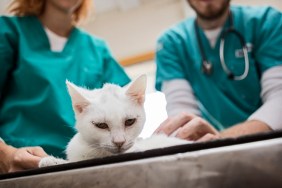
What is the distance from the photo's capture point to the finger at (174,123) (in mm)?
393

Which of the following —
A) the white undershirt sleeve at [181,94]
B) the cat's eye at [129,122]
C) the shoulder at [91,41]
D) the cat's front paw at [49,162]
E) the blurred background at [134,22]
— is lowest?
the blurred background at [134,22]

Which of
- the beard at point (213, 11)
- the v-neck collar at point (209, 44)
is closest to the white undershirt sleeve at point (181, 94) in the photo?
the v-neck collar at point (209, 44)

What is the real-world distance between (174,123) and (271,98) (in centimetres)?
29

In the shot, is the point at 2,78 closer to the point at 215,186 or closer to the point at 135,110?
the point at 135,110

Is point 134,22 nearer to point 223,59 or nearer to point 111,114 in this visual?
point 223,59

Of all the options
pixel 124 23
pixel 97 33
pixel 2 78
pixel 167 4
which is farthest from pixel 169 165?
pixel 167 4

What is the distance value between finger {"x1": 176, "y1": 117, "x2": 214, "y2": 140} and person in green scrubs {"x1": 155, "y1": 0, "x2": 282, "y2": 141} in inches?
7.9

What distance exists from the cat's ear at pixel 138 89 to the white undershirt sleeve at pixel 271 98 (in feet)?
0.76

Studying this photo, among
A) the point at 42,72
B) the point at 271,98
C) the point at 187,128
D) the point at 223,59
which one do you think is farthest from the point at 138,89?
the point at 223,59

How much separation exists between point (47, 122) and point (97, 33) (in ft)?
3.03

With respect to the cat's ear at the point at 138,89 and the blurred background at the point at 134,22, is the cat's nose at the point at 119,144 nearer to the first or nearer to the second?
the cat's ear at the point at 138,89

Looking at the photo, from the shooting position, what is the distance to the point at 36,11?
2.28 ft

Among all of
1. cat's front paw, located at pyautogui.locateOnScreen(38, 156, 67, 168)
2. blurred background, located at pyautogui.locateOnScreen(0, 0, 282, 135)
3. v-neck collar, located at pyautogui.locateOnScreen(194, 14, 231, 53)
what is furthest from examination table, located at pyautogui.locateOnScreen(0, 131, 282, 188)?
blurred background, located at pyautogui.locateOnScreen(0, 0, 282, 135)

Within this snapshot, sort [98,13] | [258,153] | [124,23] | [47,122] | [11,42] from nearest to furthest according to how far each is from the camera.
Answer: [258,153], [47,122], [11,42], [98,13], [124,23]
